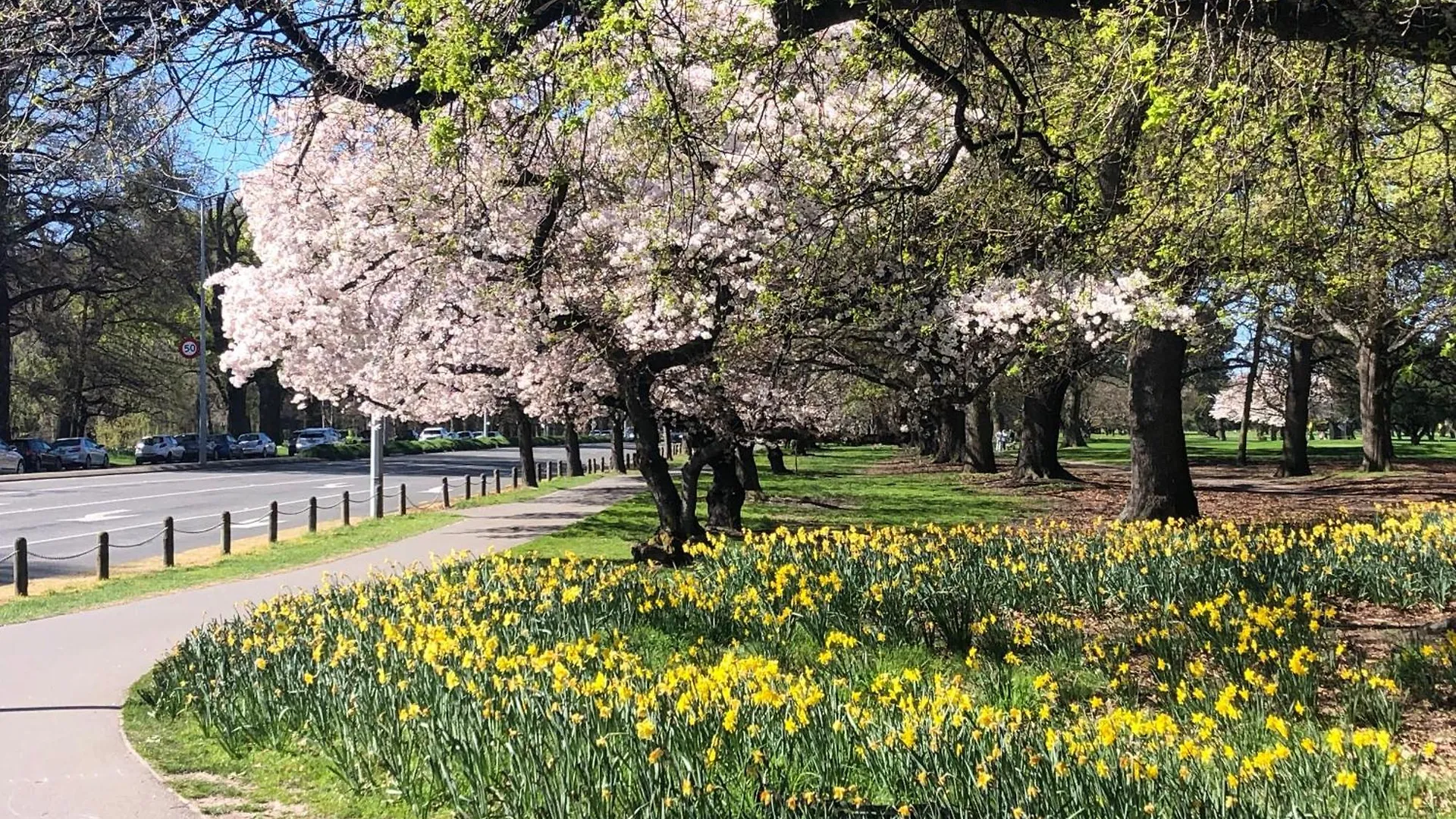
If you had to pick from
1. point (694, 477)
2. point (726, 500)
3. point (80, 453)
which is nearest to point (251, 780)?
point (694, 477)

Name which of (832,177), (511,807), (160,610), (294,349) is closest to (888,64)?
(832,177)

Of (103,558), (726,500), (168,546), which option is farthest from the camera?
(726,500)

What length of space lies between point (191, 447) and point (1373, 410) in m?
45.2

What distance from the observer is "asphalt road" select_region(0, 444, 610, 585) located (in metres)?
17.2

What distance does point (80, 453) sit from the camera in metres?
42.5

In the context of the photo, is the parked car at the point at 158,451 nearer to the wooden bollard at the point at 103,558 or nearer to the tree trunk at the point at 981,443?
the tree trunk at the point at 981,443

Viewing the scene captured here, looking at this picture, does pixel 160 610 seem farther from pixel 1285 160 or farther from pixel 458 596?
Result: pixel 1285 160

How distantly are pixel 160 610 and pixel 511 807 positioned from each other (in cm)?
818

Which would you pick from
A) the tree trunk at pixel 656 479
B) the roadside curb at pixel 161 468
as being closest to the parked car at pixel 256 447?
the roadside curb at pixel 161 468

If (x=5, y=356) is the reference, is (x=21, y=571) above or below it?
below

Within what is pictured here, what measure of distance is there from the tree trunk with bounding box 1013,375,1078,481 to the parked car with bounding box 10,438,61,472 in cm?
3499

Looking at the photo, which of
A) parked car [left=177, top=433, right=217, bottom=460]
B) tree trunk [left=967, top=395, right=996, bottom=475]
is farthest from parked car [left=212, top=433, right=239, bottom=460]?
tree trunk [left=967, top=395, right=996, bottom=475]

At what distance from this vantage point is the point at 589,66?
19.6 feet

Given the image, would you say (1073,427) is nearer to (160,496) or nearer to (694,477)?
(160,496)
